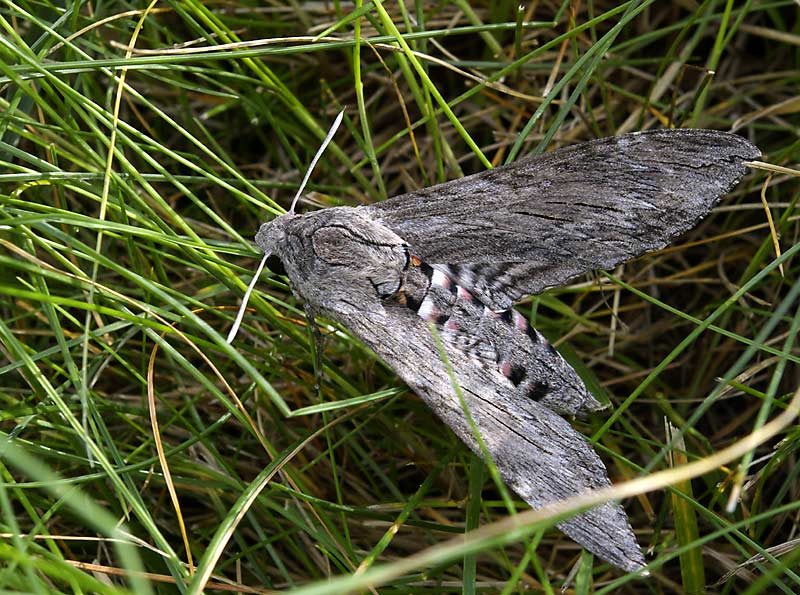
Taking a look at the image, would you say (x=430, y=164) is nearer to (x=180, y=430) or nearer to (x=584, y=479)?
(x=180, y=430)

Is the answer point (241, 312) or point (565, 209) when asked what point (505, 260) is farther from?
point (241, 312)

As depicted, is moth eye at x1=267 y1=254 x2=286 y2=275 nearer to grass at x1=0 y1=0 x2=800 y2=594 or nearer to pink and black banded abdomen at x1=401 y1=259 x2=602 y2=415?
grass at x1=0 y1=0 x2=800 y2=594

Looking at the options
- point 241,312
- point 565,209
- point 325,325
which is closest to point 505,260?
point 565,209

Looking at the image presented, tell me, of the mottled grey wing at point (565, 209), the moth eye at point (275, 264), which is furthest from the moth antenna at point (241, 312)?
the mottled grey wing at point (565, 209)

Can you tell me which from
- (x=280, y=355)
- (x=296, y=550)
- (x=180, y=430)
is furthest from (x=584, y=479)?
(x=180, y=430)

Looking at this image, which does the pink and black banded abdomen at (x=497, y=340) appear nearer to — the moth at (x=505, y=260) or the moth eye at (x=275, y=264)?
the moth at (x=505, y=260)

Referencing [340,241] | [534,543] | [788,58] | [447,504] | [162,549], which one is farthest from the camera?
[788,58]
